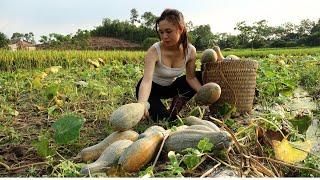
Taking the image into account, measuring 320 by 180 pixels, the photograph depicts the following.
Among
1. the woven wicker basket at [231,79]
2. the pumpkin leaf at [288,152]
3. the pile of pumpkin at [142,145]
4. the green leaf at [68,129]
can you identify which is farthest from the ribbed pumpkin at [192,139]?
the woven wicker basket at [231,79]

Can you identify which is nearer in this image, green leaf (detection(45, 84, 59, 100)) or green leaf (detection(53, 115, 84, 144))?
green leaf (detection(53, 115, 84, 144))

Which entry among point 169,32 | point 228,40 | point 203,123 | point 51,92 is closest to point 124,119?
point 203,123

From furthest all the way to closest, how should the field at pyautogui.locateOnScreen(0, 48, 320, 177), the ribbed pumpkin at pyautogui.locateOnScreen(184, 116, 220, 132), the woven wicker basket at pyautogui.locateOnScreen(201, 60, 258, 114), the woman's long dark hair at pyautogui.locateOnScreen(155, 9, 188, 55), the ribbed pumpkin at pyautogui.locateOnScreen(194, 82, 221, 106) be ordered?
the woven wicker basket at pyautogui.locateOnScreen(201, 60, 258, 114), the woman's long dark hair at pyautogui.locateOnScreen(155, 9, 188, 55), the ribbed pumpkin at pyautogui.locateOnScreen(194, 82, 221, 106), the ribbed pumpkin at pyautogui.locateOnScreen(184, 116, 220, 132), the field at pyautogui.locateOnScreen(0, 48, 320, 177)

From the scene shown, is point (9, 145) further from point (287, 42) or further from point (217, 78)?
point (287, 42)

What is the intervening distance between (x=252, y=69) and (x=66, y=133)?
1939 mm

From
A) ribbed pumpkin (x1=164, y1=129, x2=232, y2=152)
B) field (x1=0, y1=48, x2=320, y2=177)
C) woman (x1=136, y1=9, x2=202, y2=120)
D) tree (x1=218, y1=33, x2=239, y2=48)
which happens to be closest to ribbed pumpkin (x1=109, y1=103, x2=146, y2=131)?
field (x1=0, y1=48, x2=320, y2=177)

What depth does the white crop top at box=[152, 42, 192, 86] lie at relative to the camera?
4.12 metres

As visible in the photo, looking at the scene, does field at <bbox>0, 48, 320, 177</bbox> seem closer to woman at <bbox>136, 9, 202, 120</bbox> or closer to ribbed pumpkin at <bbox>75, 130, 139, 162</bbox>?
ribbed pumpkin at <bbox>75, 130, 139, 162</bbox>

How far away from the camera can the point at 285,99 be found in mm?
4695

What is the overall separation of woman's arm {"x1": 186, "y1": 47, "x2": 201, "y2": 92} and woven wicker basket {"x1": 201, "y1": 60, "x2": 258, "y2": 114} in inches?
3.5

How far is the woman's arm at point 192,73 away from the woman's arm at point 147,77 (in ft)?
1.09

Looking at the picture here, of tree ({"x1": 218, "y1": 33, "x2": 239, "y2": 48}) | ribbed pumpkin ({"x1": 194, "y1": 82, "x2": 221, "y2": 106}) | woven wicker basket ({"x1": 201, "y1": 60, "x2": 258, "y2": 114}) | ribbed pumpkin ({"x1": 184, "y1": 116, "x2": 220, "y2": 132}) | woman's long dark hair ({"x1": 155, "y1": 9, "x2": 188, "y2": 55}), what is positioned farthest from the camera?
tree ({"x1": 218, "y1": 33, "x2": 239, "y2": 48})

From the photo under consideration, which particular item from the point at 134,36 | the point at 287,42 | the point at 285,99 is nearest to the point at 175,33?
the point at 285,99

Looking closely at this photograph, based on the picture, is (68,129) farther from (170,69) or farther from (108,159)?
(170,69)
